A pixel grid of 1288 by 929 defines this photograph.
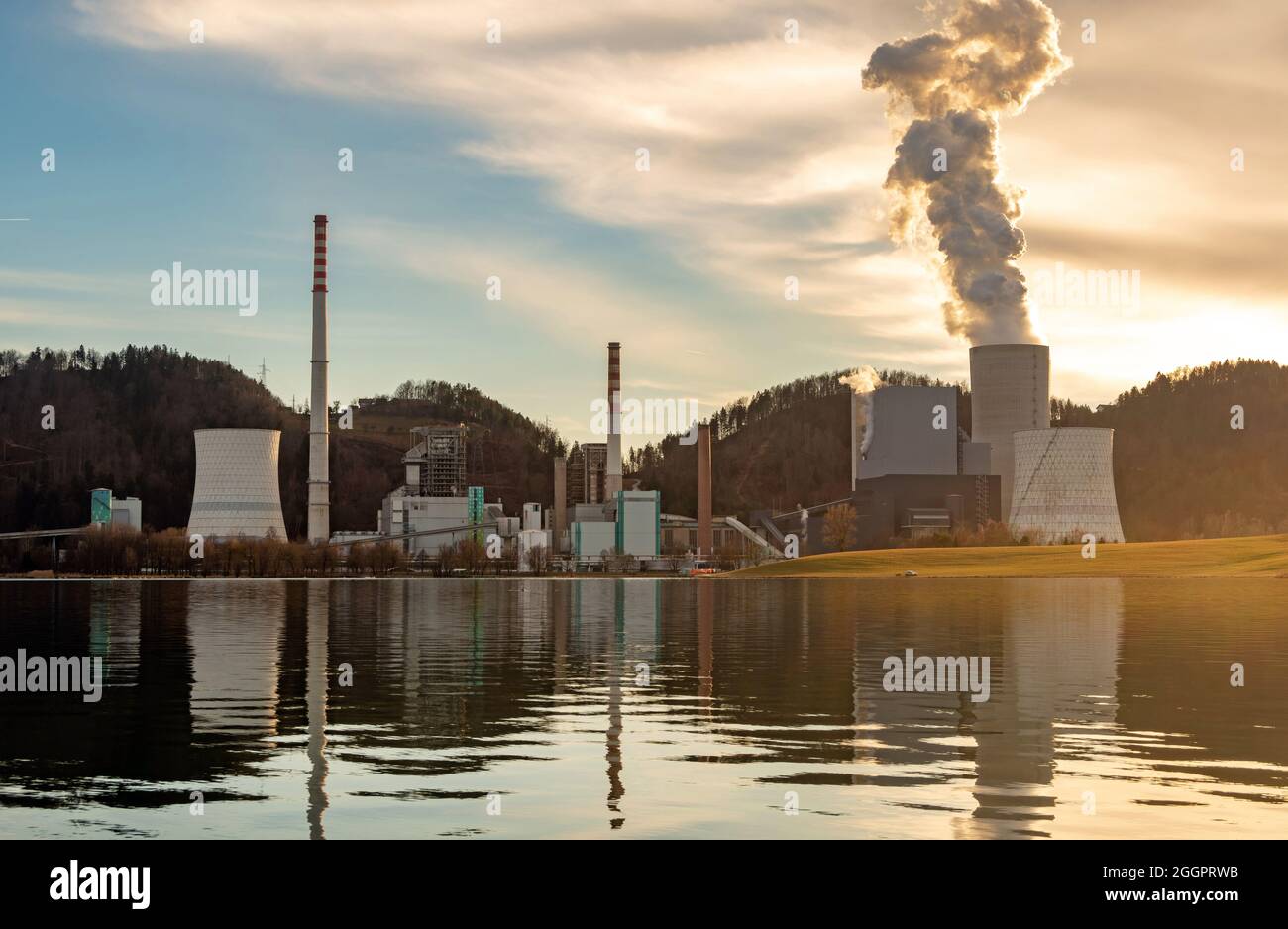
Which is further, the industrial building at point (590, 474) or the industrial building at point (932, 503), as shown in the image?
the industrial building at point (590, 474)

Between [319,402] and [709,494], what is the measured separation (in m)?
44.5

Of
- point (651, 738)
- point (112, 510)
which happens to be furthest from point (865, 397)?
point (651, 738)

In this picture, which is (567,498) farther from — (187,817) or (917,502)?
(187,817)

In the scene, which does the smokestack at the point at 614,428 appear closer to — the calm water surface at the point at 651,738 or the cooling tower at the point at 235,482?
the cooling tower at the point at 235,482

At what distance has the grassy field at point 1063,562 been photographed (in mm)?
99625

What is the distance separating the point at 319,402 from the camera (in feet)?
440

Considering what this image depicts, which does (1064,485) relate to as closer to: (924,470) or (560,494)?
(924,470)

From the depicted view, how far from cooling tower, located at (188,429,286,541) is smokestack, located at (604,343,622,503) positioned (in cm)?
4126

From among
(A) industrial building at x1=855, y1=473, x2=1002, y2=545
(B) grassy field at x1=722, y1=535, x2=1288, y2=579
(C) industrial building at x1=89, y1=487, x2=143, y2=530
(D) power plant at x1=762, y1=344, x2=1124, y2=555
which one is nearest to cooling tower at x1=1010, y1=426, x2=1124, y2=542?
(D) power plant at x1=762, y1=344, x2=1124, y2=555

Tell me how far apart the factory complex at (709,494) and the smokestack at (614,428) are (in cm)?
17

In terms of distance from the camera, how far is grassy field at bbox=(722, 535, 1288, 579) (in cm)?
9962

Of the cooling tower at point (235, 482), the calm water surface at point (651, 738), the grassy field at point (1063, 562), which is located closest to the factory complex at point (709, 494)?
the cooling tower at point (235, 482)
